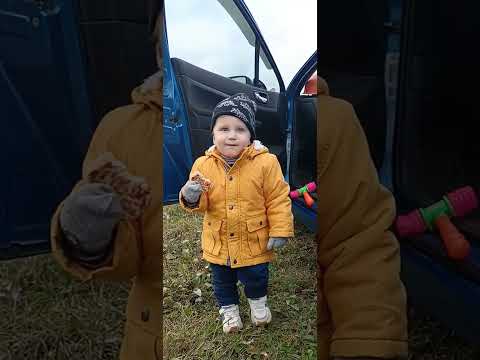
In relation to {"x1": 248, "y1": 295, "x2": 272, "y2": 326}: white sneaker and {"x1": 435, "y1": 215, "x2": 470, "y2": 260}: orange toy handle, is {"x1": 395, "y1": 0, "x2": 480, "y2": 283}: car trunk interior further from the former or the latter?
{"x1": 248, "y1": 295, "x2": 272, "y2": 326}: white sneaker

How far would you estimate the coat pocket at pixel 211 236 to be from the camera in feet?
1.71

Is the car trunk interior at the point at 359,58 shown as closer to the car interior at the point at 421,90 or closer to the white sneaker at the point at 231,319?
the car interior at the point at 421,90

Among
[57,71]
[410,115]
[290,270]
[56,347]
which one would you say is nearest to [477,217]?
[410,115]

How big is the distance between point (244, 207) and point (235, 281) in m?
0.08

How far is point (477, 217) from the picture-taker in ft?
3.10

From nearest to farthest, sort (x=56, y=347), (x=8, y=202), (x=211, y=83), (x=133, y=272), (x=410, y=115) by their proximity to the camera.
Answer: (x=211, y=83) → (x=133, y=272) → (x=410, y=115) → (x=8, y=202) → (x=56, y=347)

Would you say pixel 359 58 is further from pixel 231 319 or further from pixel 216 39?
pixel 231 319

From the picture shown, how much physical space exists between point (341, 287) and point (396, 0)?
1.33ft

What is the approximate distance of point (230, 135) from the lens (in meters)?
0.51

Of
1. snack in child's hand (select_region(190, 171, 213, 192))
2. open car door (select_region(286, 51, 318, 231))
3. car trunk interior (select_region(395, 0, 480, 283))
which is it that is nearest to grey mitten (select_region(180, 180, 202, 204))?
snack in child's hand (select_region(190, 171, 213, 192))

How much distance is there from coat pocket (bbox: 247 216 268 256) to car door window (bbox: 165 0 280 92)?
148mm

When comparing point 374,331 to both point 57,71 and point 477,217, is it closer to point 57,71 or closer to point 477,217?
point 477,217

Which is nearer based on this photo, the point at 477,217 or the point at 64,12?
the point at 64,12

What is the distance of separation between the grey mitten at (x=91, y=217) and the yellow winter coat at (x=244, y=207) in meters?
0.09
